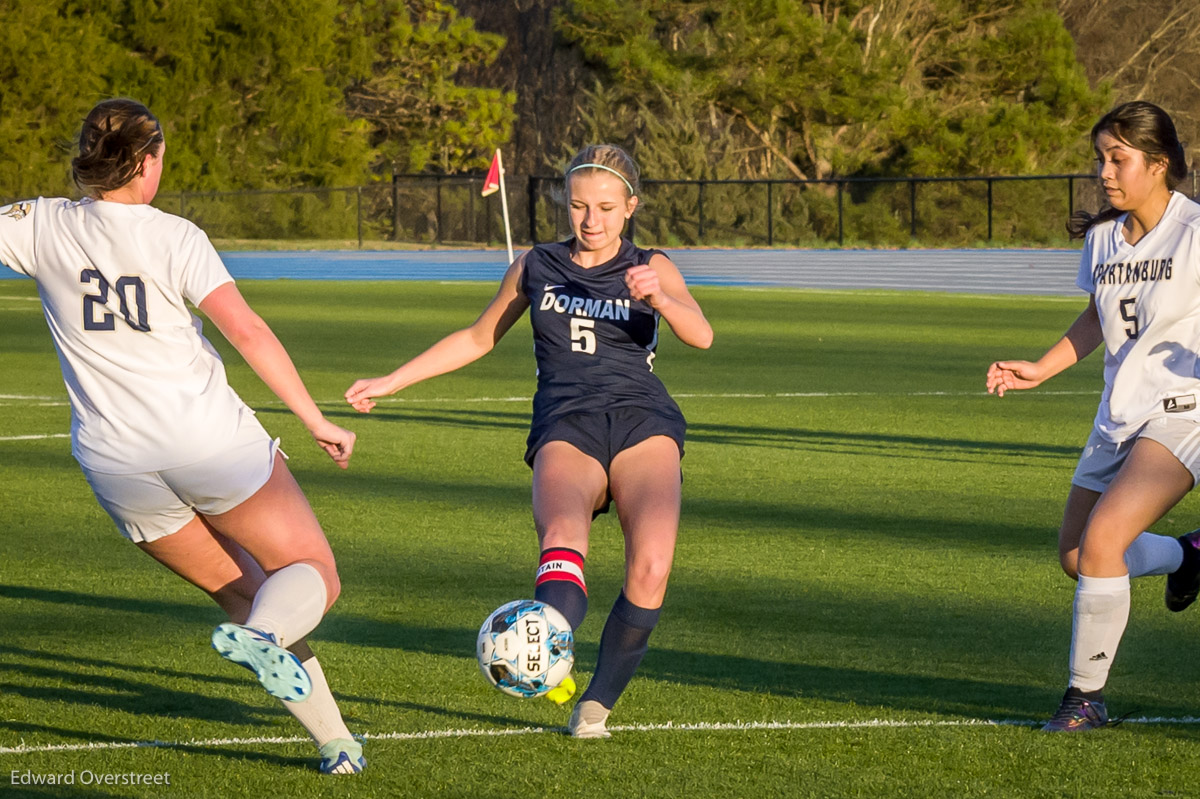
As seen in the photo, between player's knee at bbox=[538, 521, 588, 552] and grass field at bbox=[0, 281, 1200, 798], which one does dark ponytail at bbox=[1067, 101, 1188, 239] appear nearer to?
grass field at bbox=[0, 281, 1200, 798]

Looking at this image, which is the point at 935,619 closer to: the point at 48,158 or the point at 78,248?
the point at 78,248

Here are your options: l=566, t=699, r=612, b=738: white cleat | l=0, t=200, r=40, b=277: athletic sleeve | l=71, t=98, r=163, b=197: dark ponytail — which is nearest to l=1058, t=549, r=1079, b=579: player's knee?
l=566, t=699, r=612, b=738: white cleat

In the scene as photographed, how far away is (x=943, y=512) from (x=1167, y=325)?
429cm

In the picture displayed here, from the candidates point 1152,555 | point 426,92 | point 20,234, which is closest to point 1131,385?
point 1152,555

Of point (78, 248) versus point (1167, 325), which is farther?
point (1167, 325)

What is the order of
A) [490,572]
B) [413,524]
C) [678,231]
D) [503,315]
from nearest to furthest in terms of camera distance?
[503,315] → [490,572] → [413,524] → [678,231]

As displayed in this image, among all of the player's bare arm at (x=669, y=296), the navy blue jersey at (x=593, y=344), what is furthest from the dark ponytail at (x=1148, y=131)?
the navy blue jersey at (x=593, y=344)

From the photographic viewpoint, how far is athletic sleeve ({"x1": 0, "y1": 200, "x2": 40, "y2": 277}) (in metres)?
4.57

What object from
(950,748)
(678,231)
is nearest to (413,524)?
(950,748)

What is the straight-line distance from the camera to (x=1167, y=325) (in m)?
5.31

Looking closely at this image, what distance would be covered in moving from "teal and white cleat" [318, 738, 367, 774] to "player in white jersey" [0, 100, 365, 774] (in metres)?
0.18

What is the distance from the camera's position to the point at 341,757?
4.78m

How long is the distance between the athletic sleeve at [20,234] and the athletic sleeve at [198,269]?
1.47 feet

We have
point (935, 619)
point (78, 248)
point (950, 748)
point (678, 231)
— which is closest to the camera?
point (78, 248)
